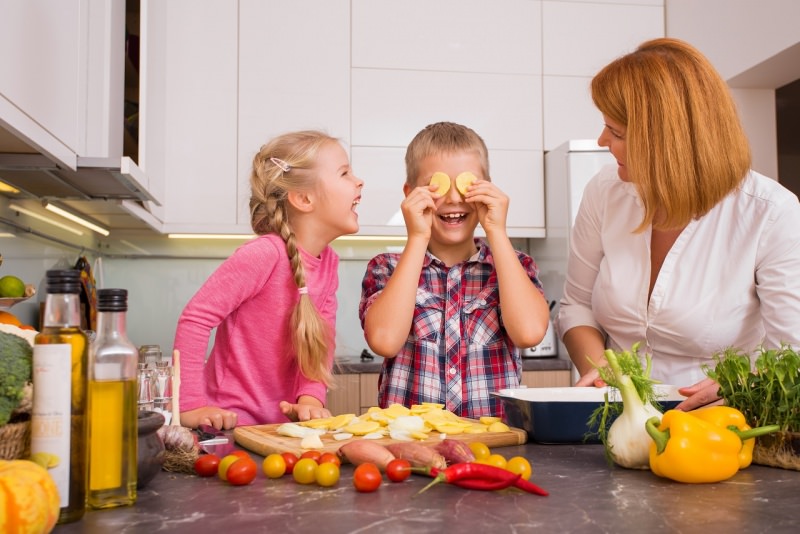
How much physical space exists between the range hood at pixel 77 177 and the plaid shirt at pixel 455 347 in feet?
2.19

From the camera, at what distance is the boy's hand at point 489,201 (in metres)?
1.78

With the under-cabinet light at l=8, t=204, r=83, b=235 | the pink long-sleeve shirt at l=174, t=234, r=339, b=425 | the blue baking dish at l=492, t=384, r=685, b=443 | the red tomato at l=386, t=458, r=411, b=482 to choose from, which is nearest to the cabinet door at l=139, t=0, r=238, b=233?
the under-cabinet light at l=8, t=204, r=83, b=235

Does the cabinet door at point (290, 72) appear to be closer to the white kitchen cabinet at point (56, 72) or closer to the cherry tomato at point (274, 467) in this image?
the white kitchen cabinet at point (56, 72)

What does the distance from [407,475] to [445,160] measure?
108 cm

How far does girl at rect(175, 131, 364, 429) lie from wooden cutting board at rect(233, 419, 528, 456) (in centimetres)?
29

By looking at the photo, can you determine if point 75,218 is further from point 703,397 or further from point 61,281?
point 703,397

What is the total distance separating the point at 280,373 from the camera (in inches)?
73.7

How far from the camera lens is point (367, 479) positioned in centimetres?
89

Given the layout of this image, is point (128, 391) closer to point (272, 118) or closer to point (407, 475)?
point (407, 475)

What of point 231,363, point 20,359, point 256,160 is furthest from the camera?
point 256,160

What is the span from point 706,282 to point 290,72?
2352mm

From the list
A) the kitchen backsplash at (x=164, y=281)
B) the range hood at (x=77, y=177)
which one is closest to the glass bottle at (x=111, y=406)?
the range hood at (x=77, y=177)

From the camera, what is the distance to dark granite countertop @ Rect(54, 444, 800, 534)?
0.75m

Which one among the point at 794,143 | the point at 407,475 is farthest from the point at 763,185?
the point at 794,143
